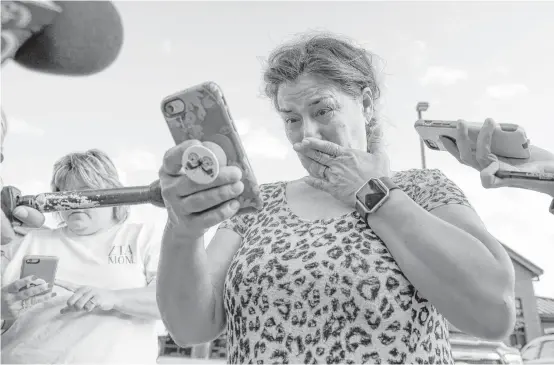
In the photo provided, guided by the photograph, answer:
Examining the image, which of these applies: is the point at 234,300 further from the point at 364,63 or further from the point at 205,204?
the point at 364,63

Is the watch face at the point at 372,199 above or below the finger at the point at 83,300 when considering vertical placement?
above

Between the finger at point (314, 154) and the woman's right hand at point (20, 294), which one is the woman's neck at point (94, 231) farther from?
the finger at point (314, 154)

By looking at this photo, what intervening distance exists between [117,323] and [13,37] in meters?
1.43

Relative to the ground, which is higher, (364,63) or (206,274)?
(364,63)

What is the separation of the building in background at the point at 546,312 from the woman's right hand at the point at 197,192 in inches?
862

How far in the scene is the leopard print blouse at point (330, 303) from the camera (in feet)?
4.30

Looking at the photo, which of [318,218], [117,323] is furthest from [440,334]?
[117,323]

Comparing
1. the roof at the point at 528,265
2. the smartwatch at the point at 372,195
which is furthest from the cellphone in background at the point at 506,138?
the roof at the point at 528,265

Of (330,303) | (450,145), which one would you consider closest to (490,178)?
(450,145)

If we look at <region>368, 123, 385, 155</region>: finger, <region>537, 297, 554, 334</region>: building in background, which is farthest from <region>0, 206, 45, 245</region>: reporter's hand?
<region>537, 297, 554, 334</region>: building in background

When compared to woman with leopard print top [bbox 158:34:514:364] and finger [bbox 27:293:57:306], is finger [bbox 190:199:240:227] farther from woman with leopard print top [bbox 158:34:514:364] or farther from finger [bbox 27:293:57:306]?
finger [bbox 27:293:57:306]

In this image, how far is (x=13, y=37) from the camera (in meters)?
1.22

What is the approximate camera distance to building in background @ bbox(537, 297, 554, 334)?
21172 mm

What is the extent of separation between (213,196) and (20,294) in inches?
61.4
